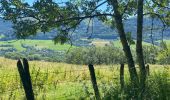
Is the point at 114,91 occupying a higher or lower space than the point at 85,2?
lower

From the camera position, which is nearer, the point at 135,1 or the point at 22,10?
the point at 22,10

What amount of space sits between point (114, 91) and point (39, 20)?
29.0 feet

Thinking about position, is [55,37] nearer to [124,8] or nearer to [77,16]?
[77,16]

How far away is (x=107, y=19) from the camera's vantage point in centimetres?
2412

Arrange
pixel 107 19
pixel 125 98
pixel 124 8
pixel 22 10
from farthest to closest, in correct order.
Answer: pixel 107 19 < pixel 124 8 < pixel 22 10 < pixel 125 98

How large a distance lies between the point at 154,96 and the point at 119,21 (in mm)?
9100

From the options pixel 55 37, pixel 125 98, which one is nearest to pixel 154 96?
pixel 125 98

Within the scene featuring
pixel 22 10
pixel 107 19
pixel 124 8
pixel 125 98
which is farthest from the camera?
pixel 107 19

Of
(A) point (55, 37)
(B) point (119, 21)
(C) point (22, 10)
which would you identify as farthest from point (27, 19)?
(B) point (119, 21)

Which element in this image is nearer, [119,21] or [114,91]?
[114,91]

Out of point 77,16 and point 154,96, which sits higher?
point 77,16

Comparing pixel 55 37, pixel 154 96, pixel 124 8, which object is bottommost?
pixel 154 96

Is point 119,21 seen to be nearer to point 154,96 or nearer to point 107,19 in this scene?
point 107,19

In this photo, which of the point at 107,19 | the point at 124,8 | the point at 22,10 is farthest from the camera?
the point at 107,19
